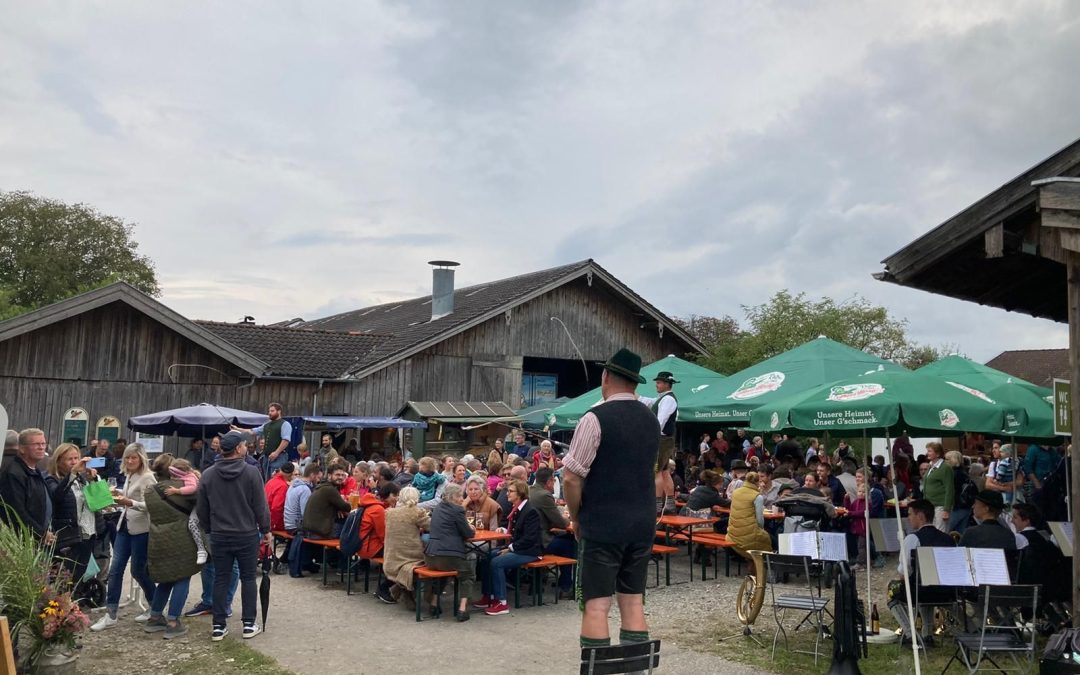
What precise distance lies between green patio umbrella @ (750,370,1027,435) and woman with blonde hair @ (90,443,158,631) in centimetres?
603

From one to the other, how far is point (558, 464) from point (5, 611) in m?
9.70

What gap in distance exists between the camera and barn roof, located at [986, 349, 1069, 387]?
156ft

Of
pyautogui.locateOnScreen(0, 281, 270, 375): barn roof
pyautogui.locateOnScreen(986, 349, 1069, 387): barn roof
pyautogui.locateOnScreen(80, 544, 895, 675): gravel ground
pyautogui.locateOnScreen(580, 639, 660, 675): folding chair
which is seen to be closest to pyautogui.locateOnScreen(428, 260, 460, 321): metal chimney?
pyautogui.locateOnScreen(0, 281, 270, 375): barn roof

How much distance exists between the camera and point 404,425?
20.2 m

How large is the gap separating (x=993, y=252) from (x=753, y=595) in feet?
12.0

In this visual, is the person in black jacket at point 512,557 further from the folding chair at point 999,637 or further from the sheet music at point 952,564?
the folding chair at point 999,637

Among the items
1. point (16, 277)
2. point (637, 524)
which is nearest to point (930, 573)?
point (637, 524)

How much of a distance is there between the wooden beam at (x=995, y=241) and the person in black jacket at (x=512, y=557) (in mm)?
4961

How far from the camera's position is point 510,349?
25578mm

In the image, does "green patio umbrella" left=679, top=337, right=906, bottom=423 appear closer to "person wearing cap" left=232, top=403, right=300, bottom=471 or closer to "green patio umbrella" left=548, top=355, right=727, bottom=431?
"green patio umbrella" left=548, top=355, right=727, bottom=431

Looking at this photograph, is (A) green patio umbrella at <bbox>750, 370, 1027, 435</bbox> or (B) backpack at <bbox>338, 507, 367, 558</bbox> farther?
(B) backpack at <bbox>338, 507, 367, 558</bbox>

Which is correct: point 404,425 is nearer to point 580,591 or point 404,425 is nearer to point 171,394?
point 171,394

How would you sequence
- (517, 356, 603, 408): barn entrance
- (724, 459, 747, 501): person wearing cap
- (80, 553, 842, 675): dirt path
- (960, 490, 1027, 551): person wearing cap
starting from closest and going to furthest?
(80, 553, 842, 675): dirt path
(960, 490, 1027, 551): person wearing cap
(724, 459, 747, 501): person wearing cap
(517, 356, 603, 408): barn entrance

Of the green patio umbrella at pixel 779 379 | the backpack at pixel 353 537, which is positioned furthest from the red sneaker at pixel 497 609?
the green patio umbrella at pixel 779 379
